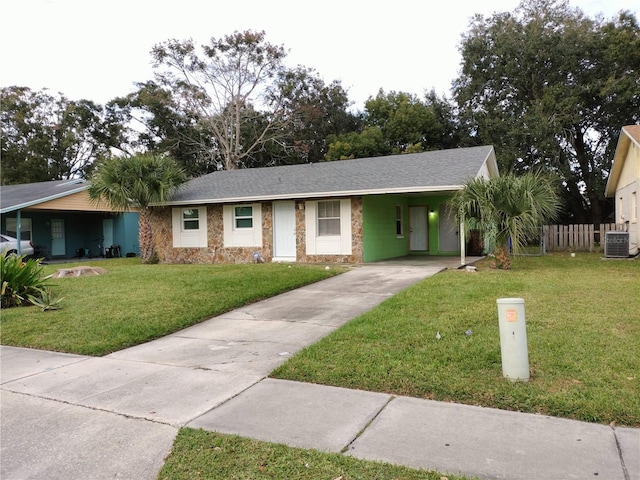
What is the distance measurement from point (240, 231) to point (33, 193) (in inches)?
469

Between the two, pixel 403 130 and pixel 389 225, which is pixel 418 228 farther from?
pixel 403 130

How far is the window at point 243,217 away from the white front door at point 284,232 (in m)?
1.02

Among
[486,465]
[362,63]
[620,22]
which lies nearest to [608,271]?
[486,465]

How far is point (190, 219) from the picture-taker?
1836 centimetres

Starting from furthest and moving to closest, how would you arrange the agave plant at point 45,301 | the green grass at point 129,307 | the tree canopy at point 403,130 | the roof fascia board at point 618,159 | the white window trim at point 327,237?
the tree canopy at point 403,130 → the roof fascia board at point 618,159 → the white window trim at point 327,237 → the agave plant at point 45,301 → the green grass at point 129,307

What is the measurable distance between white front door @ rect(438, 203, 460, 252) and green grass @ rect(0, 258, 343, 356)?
826cm

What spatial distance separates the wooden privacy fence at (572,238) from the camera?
1936cm

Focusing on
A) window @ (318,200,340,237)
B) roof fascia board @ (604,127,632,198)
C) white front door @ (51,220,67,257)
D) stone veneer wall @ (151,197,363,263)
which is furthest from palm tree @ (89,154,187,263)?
roof fascia board @ (604,127,632,198)

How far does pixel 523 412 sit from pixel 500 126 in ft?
86.5

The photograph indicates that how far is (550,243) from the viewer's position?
1998cm

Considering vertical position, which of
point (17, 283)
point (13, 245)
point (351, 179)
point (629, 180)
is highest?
point (351, 179)

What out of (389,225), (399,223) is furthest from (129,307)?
(399,223)

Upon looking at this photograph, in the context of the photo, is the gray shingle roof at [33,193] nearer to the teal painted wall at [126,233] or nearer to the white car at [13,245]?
the white car at [13,245]

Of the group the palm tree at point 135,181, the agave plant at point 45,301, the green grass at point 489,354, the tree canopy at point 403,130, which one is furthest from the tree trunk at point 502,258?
the tree canopy at point 403,130
